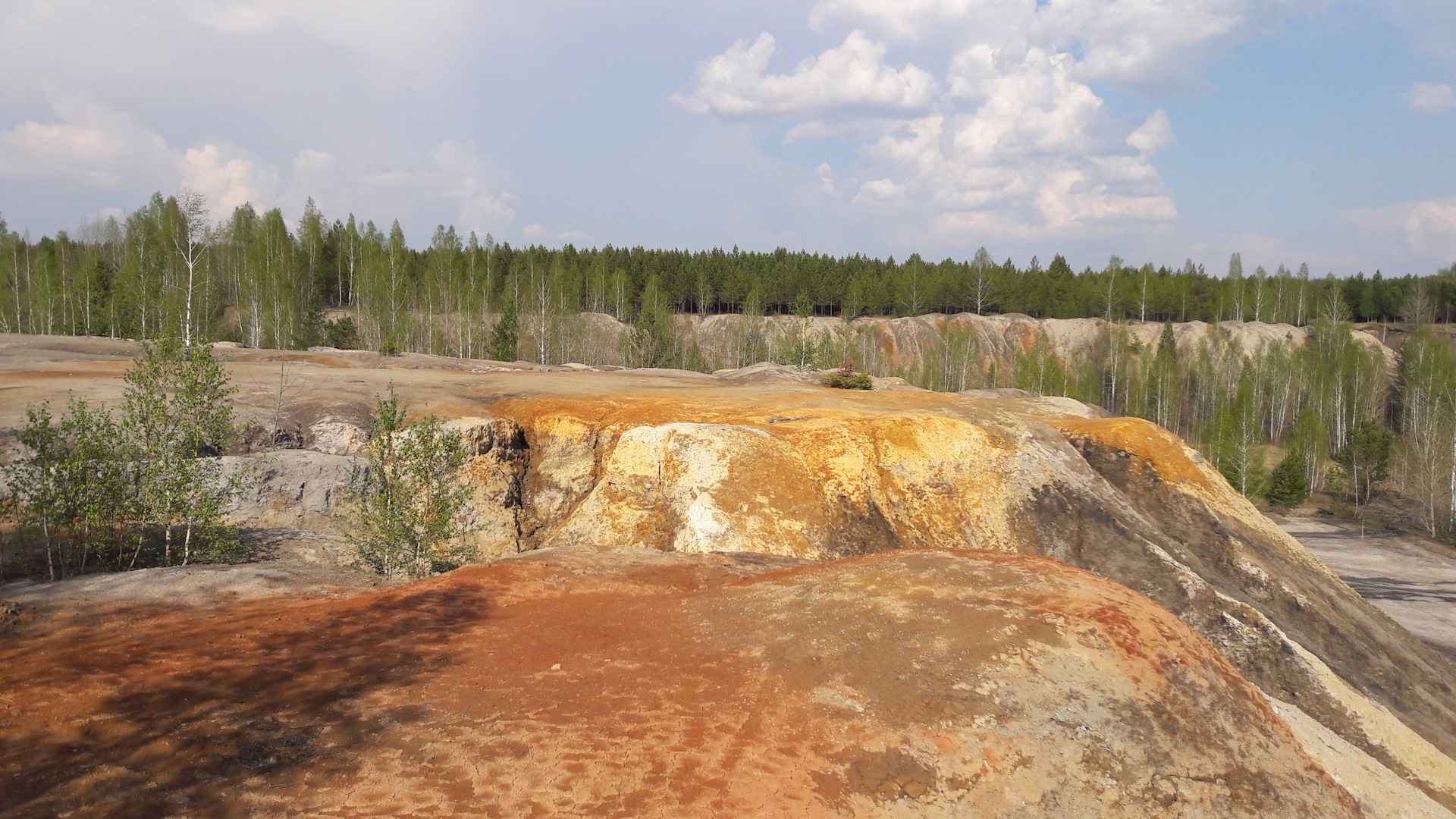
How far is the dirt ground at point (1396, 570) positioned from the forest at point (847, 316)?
140 inches

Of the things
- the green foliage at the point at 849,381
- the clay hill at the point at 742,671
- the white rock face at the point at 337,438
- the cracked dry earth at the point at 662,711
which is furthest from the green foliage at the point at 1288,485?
the white rock face at the point at 337,438

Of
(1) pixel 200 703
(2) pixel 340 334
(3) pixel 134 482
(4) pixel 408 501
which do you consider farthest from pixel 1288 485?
(2) pixel 340 334

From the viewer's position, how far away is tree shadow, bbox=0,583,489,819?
26.5ft

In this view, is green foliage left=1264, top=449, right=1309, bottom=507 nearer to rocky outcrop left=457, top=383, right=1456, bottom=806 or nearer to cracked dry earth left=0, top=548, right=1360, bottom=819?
rocky outcrop left=457, top=383, right=1456, bottom=806

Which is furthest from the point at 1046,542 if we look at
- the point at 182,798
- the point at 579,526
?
the point at 182,798

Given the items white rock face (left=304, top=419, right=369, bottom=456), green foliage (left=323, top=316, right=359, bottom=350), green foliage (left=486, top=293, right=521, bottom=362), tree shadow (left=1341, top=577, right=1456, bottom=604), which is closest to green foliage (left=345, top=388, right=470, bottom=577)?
white rock face (left=304, top=419, right=369, bottom=456)

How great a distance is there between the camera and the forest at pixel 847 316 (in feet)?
213

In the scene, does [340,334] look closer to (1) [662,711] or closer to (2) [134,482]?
(2) [134,482]

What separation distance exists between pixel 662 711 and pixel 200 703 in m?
6.03

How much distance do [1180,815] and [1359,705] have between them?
529 inches

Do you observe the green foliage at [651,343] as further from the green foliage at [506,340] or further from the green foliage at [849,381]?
the green foliage at [849,381]

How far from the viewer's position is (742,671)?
12000 mm

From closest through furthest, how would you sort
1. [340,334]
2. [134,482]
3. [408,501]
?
[134,482] < [408,501] < [340,334]

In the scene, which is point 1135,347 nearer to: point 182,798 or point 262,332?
point 262,332
